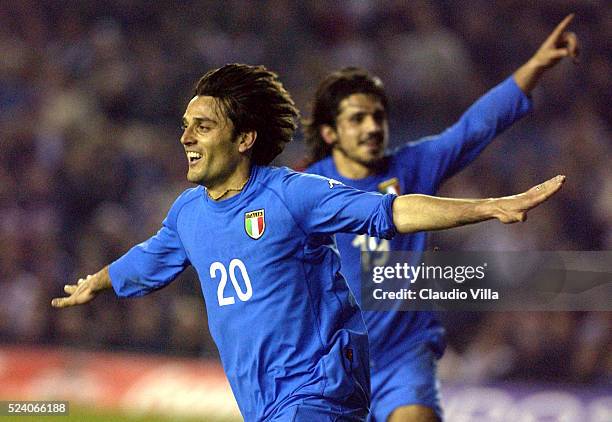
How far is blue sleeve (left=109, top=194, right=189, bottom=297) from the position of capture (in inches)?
190

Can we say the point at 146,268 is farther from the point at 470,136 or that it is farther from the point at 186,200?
the point at 470,136

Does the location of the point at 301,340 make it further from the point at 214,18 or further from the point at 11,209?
the point at 214,18

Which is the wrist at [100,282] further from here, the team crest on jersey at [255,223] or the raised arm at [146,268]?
the team crest on jersey at [255,223]

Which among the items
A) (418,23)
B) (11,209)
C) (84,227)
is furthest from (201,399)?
(418,23)

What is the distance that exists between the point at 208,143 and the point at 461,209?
1.21 m

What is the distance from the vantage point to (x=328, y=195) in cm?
410

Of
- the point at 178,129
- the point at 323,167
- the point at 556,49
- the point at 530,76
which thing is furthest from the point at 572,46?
the point at 178,129

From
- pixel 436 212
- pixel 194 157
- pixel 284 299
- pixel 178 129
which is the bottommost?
pixel 284 299

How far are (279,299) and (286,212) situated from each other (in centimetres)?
34

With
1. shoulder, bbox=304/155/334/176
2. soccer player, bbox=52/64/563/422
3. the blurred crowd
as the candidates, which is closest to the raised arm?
soccer player, bbox=52/64/563/422

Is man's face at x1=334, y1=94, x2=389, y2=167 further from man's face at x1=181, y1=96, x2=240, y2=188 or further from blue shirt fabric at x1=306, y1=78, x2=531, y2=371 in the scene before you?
man's face at x1=181, y1=96, x2=240, y2=188

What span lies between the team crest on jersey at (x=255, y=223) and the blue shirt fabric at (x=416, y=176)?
5.82 ft

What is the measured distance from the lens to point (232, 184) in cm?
448

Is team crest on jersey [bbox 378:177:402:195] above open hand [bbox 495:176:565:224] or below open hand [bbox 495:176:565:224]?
above
